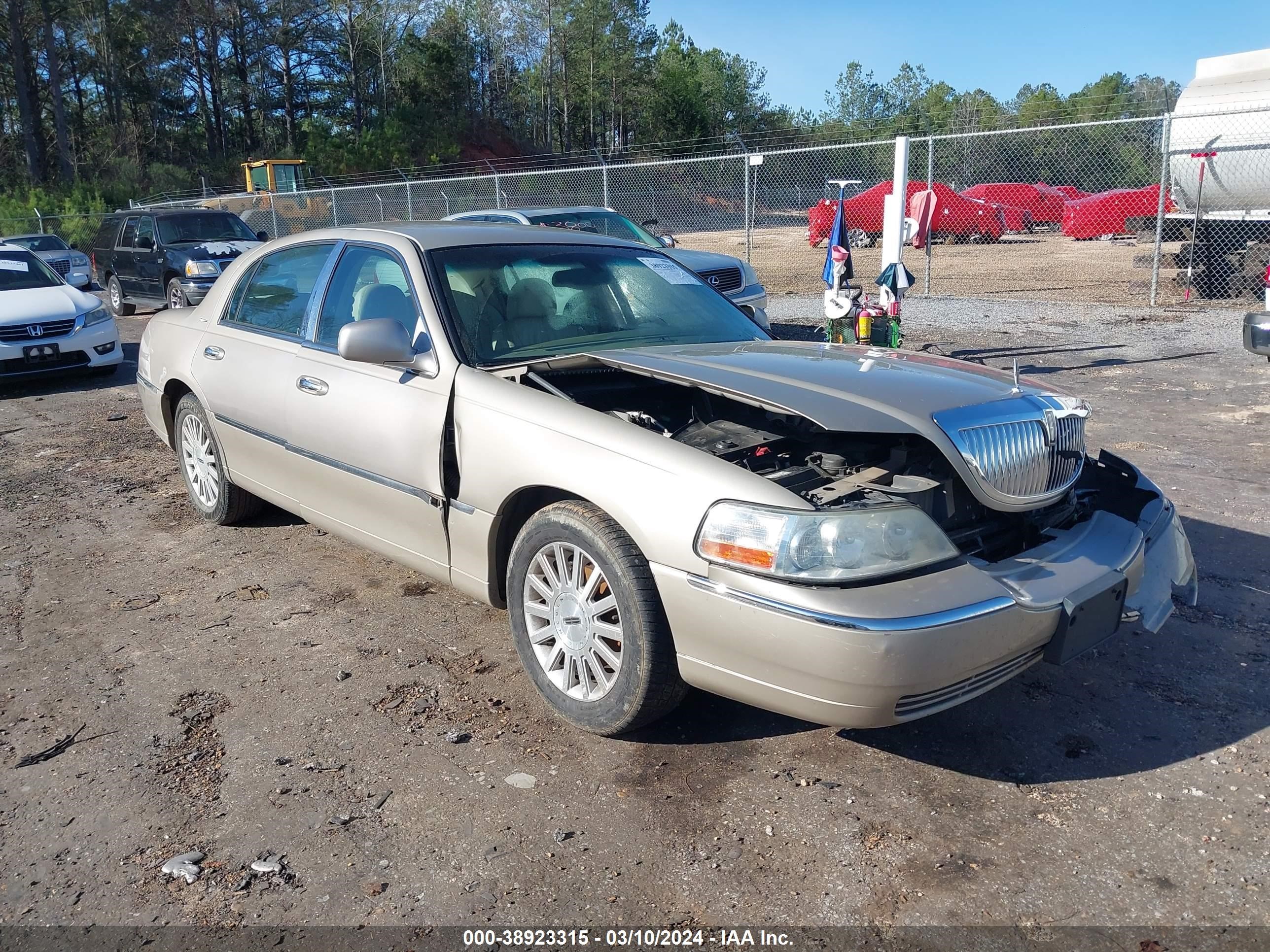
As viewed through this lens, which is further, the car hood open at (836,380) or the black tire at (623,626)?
the car hood open at (836,380)

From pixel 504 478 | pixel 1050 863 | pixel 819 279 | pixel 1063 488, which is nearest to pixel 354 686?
pixel 504 478

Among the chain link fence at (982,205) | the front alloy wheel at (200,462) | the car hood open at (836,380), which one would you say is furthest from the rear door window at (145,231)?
the car hood open at (836,380)

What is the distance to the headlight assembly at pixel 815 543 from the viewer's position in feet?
8.55

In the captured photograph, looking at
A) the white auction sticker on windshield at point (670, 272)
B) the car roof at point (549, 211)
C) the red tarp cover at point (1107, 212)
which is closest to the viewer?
the white auction sticker on windshield at point (670, 272)

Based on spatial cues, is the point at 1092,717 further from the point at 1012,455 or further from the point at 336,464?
the point at 336,464

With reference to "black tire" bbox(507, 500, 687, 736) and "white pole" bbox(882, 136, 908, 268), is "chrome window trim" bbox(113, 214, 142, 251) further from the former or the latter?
"black tire" bbox(507, 500, 687, 736)

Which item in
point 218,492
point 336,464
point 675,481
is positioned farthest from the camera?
point 218,492

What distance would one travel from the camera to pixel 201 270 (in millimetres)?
14430

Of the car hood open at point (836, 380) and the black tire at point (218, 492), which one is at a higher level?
the car hood open at point (836, 380)

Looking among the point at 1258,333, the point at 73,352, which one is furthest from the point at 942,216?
the point at 1258,333

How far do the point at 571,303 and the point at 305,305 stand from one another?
1267 mm

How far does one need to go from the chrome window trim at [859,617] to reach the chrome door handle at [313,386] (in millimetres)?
2107

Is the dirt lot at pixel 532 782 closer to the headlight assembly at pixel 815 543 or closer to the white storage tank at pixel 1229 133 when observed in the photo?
the headlight assembly at pixel 815 543

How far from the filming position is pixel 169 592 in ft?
14.8
